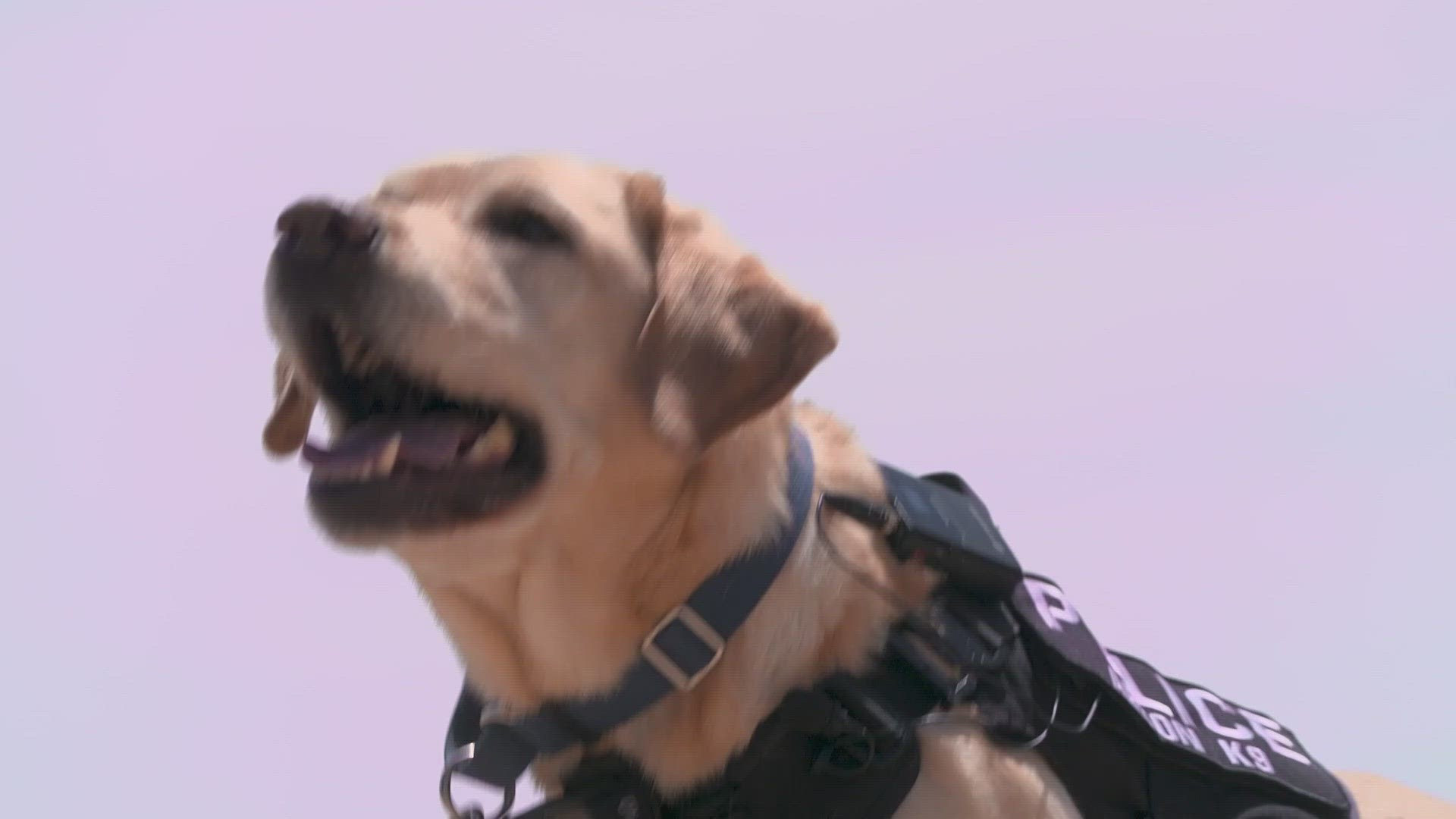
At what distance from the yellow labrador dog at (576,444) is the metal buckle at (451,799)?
9 cm

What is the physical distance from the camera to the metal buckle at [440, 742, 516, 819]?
262cm

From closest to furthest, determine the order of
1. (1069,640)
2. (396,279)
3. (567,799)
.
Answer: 1. (396,279)
2. (567,799)
3. (1069,640)

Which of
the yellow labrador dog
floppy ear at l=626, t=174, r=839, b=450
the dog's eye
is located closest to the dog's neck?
the yellow labrador dog

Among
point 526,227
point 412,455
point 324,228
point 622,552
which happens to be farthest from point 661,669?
point 324,228

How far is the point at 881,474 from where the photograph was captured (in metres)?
2.97

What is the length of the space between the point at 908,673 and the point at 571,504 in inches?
28.5

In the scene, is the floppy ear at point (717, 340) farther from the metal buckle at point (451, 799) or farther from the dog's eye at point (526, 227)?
the metal buckle at point (451, 799)

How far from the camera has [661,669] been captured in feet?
8.31

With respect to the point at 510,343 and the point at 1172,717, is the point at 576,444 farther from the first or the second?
the point at 1172,717

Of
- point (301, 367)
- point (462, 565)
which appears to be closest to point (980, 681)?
point (462, 565)

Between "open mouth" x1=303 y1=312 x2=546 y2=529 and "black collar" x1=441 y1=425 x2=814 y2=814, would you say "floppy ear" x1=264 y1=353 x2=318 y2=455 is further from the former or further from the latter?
"black collar" x1=441 y1=425 x2=814 y2=814

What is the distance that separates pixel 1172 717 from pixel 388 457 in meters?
1.71

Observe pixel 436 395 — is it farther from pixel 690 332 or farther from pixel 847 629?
pixel 847 629

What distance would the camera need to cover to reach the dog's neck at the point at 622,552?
2.56m
